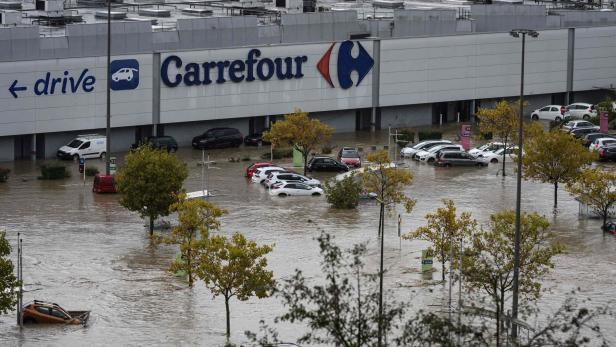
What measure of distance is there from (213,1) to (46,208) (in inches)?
959

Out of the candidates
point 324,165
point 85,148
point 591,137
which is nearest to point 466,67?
point 591,137

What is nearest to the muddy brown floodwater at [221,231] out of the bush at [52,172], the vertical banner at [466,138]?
the bush at [52,172]

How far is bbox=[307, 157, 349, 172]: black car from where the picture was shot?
57.8 m

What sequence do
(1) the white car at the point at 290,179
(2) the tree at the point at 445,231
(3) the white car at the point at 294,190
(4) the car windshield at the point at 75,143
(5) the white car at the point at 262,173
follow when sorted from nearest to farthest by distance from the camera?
(2) the tree at the point at 445,231 < (3) the white car at the point at 294,190 < (1) the white car at the point at 290,179 < (5) the white car at the point at 262,173 < (4) the car windshield at the point at 75,143

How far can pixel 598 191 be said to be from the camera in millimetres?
47719

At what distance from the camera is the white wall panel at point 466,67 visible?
6875 centimetres

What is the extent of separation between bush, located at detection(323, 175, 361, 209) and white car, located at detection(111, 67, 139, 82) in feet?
43.0

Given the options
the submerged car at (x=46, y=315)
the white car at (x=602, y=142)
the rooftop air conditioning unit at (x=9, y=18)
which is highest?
the rooftop air conditioning unit at (x=9, y=18)

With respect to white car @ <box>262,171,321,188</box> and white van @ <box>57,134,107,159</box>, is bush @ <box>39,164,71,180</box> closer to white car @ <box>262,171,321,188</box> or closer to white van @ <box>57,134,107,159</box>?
white van @ <box>57,134,107,159</box>

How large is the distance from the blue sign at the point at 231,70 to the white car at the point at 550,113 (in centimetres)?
1127

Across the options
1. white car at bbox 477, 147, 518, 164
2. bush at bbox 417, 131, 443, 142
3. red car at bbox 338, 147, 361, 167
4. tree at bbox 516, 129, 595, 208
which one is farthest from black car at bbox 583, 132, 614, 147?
tree at bbox 516, 129, 595, 208

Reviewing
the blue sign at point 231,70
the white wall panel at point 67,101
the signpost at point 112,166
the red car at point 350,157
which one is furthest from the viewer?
the blue sign at point 231,70

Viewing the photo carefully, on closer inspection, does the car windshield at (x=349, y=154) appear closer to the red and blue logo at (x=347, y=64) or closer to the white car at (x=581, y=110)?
the red and blue logo at (x=347, y=64)

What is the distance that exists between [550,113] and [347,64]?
964cm
